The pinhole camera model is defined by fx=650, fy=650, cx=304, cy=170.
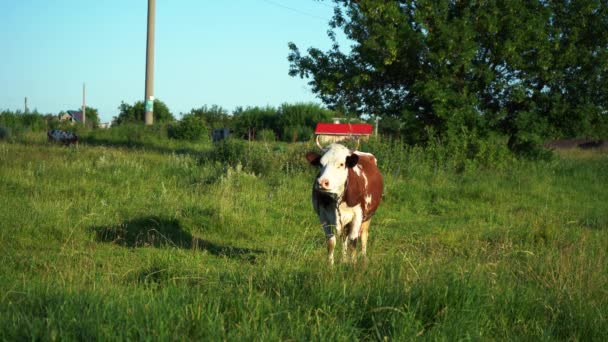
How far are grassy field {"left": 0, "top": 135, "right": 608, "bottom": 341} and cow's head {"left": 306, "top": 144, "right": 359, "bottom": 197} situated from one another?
569mm

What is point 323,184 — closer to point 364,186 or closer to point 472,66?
point 364,186

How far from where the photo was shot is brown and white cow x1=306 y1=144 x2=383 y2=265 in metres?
7.23

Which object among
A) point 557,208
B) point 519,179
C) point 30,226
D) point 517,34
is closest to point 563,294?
point 30,226

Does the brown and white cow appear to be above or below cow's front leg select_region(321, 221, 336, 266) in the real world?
above

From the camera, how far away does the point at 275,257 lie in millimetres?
5902

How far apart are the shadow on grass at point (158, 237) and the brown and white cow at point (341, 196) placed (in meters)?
1.02

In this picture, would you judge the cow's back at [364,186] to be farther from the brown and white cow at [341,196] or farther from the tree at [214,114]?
the tree at [214,114]

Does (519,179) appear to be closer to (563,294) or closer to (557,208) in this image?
(557,208)

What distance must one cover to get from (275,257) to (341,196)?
1.82m

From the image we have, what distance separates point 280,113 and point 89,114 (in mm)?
39441

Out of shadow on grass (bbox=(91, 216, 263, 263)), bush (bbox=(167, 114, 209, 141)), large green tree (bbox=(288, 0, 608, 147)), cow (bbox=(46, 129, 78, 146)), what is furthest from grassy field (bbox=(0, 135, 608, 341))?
bush (bbox=(167, 114, 209, 141))

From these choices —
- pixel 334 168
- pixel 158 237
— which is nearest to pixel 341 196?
pixel 334 168

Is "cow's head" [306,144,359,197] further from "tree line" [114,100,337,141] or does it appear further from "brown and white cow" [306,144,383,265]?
"tree line" [114,100,337,141]

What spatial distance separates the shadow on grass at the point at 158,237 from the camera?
8249 millimetres
